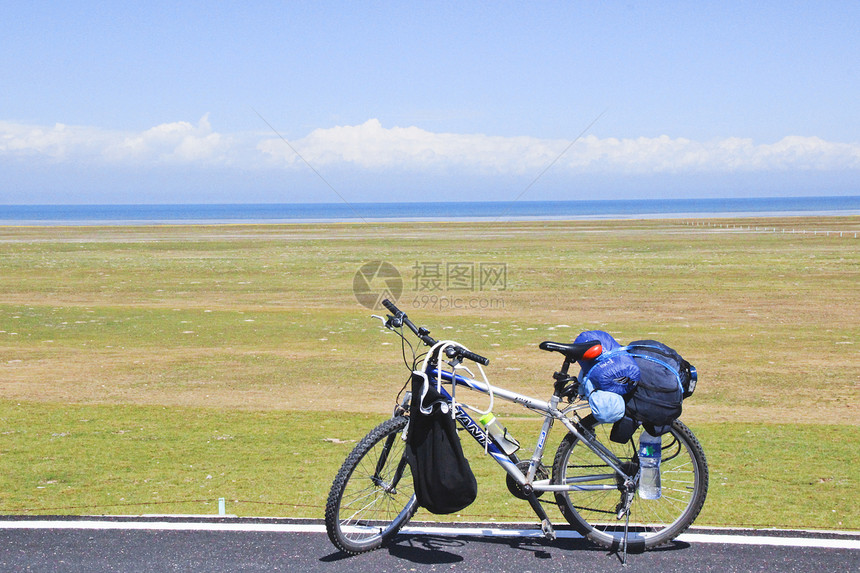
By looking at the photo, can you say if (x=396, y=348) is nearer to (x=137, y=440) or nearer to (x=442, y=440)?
(x=137, y=440)

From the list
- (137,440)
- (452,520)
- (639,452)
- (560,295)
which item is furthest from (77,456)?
(560,295)

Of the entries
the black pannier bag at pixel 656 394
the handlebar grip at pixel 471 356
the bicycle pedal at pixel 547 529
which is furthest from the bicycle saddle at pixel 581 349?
the bicycle pedal at pixel 547 529

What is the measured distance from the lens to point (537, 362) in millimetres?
14203

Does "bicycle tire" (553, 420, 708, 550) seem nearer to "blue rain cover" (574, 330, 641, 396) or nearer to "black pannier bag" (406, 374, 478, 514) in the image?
"blue rain cover" (574, 330, 641, 396)

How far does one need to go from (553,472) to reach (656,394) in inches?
34.0

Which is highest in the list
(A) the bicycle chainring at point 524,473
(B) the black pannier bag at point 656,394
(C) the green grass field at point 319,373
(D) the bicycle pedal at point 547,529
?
(B) the black pannier bag at point 656,394

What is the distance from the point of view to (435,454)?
5.14 meters

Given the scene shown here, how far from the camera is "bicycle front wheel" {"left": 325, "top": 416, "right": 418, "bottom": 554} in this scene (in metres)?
5.10

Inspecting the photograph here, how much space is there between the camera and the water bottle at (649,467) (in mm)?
5434

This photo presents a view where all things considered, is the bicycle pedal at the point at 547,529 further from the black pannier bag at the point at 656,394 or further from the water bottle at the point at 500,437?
the black pannier bag at the point at 656,394

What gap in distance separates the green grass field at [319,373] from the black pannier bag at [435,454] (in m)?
1.40

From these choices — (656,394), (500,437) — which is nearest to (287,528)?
(500,437)

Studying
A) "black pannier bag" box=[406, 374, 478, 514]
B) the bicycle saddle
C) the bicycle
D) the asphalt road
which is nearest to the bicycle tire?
the bicycle

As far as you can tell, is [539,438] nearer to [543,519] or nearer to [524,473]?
[524,473]
